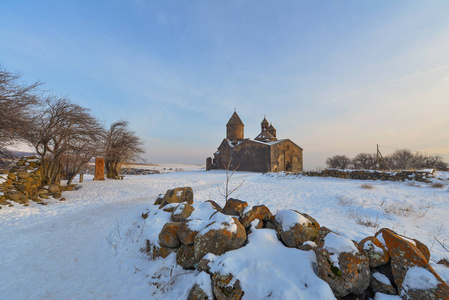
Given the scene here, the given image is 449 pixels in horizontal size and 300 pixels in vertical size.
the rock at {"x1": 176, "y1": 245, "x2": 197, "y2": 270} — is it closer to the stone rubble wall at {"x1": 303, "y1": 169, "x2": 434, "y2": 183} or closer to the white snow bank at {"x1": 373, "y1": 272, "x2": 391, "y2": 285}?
the white snow bank at {"x1": 373, "y1": 272, "x2": 391, "y2": 285}

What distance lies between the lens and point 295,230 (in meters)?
3.54

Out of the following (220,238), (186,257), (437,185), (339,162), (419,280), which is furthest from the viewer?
(339,162)

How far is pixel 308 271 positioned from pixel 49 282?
15.5 ft

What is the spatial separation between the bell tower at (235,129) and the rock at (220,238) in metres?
36.6

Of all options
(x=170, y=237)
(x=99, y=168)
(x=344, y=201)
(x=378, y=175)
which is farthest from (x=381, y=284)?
(x=99, y=168)

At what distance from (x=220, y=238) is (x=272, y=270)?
101cm

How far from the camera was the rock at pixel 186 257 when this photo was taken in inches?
149

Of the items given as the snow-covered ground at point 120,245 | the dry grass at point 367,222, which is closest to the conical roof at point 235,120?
the snow-covered ground at point 120,245

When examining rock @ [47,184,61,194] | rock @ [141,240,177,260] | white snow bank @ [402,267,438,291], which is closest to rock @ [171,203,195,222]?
rock @ [141,240,177,260]

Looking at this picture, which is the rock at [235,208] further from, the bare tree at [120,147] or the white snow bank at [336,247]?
the bare tree at [120,147]

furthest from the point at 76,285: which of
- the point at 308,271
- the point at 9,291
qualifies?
the point at 308,271

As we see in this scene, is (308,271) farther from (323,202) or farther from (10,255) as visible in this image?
(323,202)

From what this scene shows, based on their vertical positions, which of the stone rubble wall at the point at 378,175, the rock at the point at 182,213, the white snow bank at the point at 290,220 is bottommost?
the rock at the point at 182,213

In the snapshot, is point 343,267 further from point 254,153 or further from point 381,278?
point 254,153
